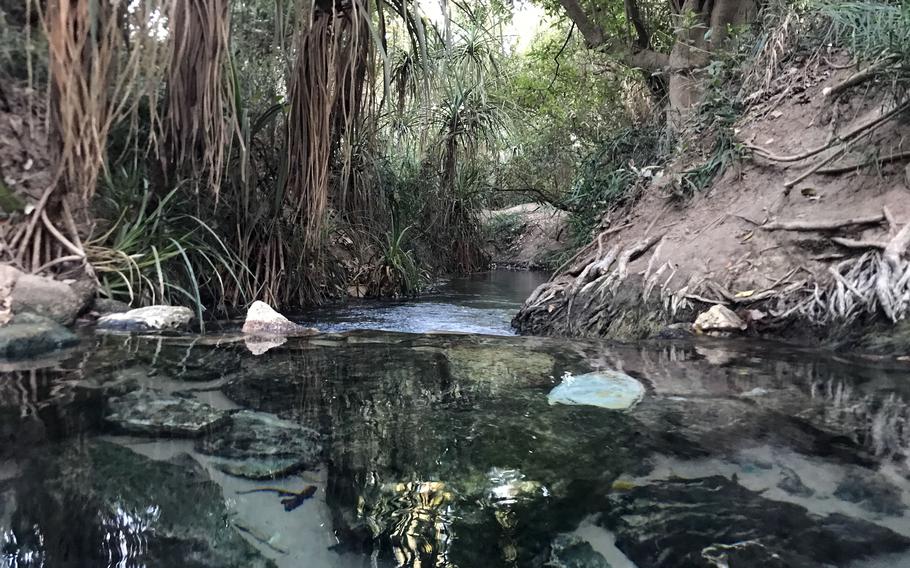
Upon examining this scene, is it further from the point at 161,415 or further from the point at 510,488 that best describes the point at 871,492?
the point at 161,415

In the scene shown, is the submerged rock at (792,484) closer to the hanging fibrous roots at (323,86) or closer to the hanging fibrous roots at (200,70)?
the hanging fibrous roots at (200,70)

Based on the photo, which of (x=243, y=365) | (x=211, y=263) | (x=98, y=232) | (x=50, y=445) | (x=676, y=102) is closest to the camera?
(x=50, y=445)

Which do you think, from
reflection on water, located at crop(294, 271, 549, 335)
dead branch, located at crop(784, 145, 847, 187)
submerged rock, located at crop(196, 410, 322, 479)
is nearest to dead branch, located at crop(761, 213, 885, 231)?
dead branch, located at crop(784, 145, 847, 187)

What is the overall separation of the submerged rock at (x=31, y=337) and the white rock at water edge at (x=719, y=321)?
12.0ft

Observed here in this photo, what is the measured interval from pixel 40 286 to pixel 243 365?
1.66 metres

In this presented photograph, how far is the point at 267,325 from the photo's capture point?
3730mm

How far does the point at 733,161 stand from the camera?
518 cm

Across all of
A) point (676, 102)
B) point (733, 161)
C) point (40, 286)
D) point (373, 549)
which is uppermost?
point (676, 102)

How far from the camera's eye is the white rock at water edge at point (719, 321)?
376 centimetres

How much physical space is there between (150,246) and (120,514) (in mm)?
3543

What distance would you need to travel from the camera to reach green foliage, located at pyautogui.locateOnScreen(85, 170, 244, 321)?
392 centimetres

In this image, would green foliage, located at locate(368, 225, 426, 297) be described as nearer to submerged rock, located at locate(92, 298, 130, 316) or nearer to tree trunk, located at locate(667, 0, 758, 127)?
tree trunk, located at locate(667, 0, 758, 127)

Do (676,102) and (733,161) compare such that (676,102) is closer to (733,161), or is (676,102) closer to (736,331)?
(733,161)

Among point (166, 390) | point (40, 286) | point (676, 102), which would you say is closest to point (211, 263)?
point (40, 286)
